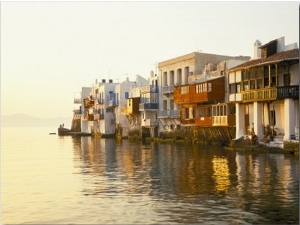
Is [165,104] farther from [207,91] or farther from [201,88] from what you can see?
[207,91]

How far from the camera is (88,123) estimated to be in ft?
433

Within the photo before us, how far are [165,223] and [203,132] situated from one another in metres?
49.7

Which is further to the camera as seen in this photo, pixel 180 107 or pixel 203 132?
pixel 180 107

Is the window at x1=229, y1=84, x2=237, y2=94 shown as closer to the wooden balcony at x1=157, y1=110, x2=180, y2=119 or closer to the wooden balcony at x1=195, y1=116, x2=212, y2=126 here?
the wooden balcony at x1=195, y1=116, x2=212, y2=126

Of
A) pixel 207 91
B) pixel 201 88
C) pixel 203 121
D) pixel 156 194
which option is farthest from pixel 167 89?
pixel 156 194

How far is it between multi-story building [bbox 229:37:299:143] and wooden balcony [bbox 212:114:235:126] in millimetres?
1903

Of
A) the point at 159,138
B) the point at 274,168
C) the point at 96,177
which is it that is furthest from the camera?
the point at 159,138

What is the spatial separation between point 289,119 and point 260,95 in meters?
5.02

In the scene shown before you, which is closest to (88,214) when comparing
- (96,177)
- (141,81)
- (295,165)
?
(96,177)

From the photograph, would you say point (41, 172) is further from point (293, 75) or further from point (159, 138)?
point (159, 138)

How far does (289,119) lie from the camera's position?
44562 millimetres

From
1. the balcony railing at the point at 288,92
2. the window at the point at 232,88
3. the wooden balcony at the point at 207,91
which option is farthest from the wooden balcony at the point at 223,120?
the balcony railing at the point at 288,92

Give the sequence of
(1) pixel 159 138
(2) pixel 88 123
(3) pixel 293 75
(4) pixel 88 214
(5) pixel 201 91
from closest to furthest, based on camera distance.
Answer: (4) pixel 88 214, (3) pixel 293 75, (5) pixel 201 91, (1) pixel 159 138, (2) pixel 88 123

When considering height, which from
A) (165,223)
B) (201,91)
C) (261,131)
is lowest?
(165,223)
